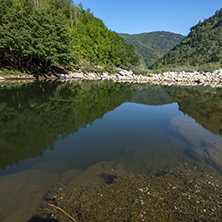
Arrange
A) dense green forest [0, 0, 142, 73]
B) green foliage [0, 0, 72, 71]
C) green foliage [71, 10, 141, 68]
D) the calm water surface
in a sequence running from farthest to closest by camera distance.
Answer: green foliage [71, 10, 141, 68] < dense green forest [0, 0, 142, 73] < green foliage [0, 0, 72, 71] < the calm water surface

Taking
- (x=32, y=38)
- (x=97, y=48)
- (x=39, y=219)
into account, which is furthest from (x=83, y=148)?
(x=97, y=48)

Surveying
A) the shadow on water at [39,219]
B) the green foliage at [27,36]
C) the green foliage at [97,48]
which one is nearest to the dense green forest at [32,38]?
the green foliage at [27,36]

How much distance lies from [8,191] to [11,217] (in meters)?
0.61

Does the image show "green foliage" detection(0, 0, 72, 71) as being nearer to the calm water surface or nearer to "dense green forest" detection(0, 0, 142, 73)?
"dense green forest" detection(0, 0, 142, 73)

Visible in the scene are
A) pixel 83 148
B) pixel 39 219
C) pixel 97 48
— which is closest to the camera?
pixel 39 219

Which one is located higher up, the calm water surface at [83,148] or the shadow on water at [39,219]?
the calm water surface at [83,148]

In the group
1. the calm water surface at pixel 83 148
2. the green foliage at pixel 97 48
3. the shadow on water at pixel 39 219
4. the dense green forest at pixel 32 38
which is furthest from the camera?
the green foliage at pixel 97 48

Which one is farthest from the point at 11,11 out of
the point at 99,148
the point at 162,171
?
the point at 162,171

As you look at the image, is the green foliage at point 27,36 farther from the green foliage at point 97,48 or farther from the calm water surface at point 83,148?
the calm water surface at point 83,148

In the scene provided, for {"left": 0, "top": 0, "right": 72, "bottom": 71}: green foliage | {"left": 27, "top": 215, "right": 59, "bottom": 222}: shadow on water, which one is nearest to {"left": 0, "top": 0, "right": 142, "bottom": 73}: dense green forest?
{"left": 0, "top": 0, "right": 72, "bottom": 71}: green foliage

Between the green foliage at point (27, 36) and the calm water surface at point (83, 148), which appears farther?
the green foliage at point (27, 36)

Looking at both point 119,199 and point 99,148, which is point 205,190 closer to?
point 119,199

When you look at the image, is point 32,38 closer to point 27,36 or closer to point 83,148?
point 27,36

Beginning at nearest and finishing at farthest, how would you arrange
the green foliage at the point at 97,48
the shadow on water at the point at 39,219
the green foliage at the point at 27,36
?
the shadow on water at the point at 39,219
the green foliage at the point at 27,36
the green foliage at the point at 97,48
